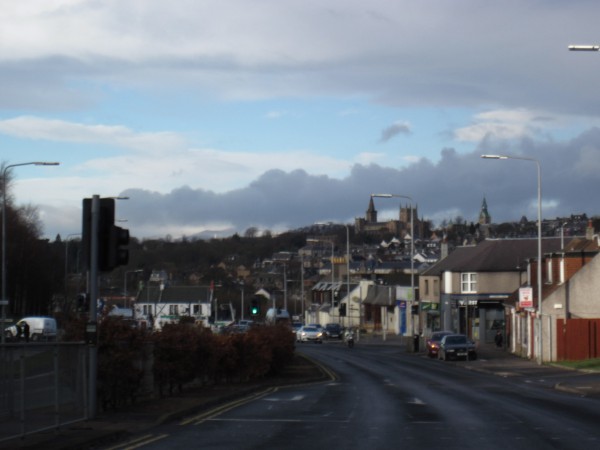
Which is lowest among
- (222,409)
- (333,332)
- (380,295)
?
(333,332)

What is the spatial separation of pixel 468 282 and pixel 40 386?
6820 cm

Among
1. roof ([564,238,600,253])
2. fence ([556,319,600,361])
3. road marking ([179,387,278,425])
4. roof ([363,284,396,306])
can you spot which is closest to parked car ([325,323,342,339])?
roof ([363,284,396,306])

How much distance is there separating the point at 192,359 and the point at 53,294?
247 feet

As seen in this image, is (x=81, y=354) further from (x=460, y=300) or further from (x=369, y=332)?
(x=369, y=332)

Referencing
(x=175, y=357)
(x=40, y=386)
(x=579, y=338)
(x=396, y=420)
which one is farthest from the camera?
(x=579, y=338)

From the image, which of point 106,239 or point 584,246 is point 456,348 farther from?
point 106,239

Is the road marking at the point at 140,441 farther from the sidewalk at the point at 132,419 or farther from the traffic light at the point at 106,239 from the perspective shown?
the traffic light at the point at 106,239

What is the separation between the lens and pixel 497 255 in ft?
274

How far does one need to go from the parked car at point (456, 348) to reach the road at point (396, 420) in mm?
21348

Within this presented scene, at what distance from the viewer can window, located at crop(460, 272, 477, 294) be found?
82875mm

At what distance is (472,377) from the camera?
138ft

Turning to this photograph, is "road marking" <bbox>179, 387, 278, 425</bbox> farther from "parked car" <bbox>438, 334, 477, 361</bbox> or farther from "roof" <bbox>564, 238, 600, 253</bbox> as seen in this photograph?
"roof" <bbox>564, 238, 600, 253</bbox>

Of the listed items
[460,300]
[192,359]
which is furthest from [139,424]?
[460,300]

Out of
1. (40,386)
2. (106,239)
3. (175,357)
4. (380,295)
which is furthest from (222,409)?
(380,295)
